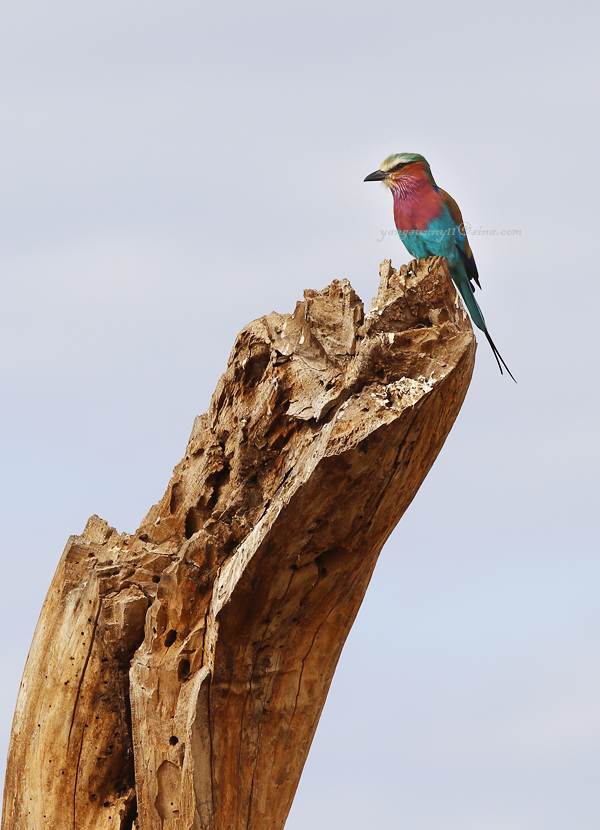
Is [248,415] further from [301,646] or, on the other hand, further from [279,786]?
[279,786]

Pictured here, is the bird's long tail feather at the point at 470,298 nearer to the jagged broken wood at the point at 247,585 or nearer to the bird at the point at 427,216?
the bird at the point at 427,216

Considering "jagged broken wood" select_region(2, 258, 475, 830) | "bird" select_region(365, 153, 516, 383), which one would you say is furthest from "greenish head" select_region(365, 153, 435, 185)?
"jagged broken wood" select_region(2, 258, 475, 830)

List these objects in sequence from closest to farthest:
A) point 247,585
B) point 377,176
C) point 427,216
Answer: point 247,585 → point 427,216 → point 377,176

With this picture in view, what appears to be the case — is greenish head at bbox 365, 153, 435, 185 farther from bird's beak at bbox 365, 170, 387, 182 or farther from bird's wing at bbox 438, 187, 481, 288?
bird's wing at bbox 438, 187, 481, 288

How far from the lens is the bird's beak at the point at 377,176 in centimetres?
489

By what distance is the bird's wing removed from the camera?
4758 millimetres

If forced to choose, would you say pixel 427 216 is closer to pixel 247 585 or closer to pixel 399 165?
pixel 399 165

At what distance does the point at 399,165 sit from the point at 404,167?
34mm

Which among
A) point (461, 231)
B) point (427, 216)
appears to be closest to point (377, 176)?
point (427, 216)

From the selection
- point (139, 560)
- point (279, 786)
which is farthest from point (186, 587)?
point (279, 786)

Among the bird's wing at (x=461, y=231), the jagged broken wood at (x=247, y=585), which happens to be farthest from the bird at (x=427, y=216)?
the jagged broken wood at (x=247, y=585)

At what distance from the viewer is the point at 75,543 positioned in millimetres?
3586

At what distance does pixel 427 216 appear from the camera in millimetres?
4758

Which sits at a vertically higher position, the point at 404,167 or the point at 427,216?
the point at 404,167
